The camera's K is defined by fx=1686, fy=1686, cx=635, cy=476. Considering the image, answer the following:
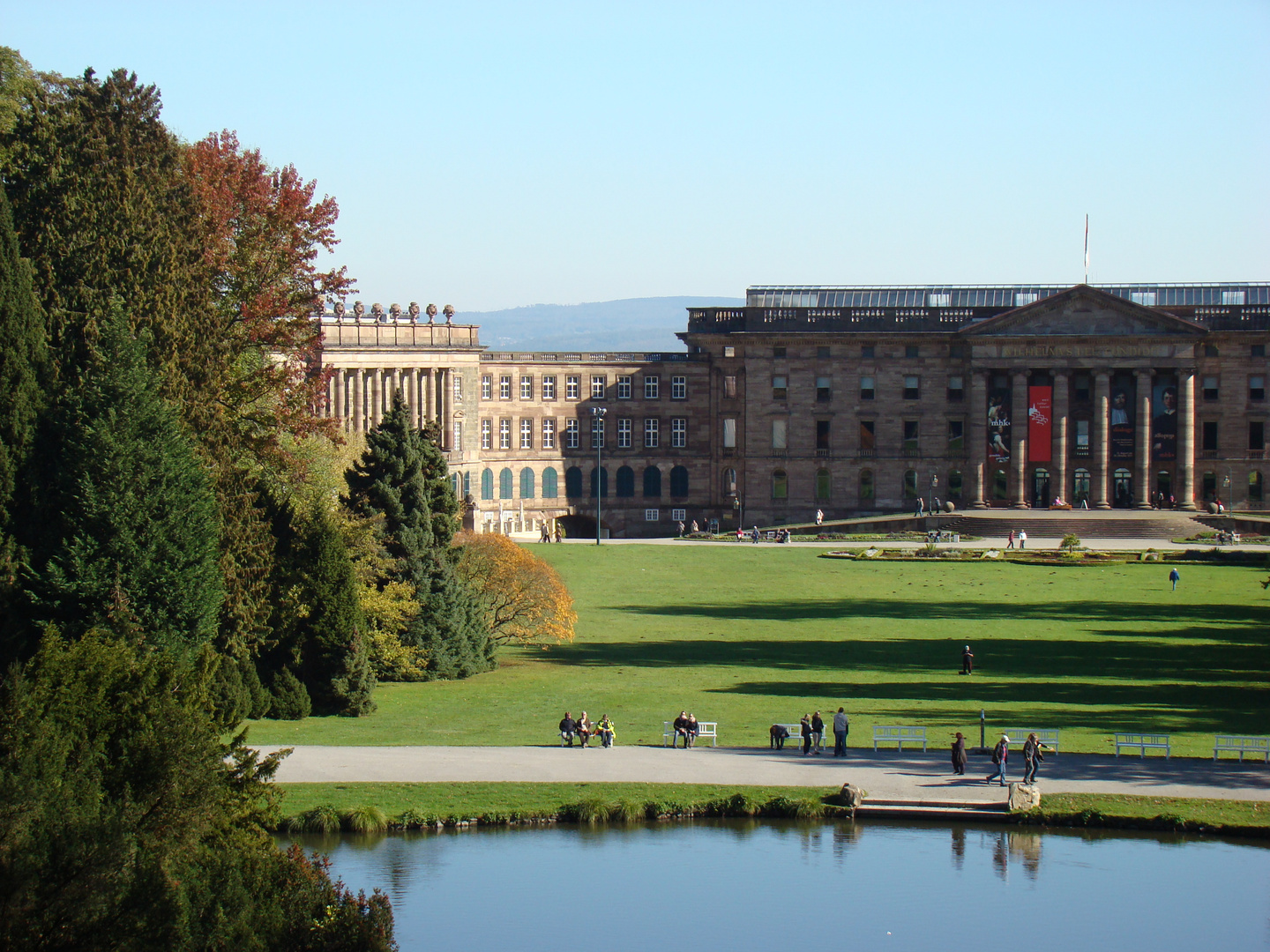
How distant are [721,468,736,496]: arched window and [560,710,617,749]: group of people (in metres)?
74.3

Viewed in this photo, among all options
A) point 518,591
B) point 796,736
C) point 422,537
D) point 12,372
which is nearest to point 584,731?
point 796,736

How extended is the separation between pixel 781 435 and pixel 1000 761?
258 ft

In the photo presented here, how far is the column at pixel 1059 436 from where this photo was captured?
364 feet

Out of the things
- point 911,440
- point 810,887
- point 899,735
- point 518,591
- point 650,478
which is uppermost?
point 911,440

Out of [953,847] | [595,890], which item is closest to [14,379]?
[595,890]

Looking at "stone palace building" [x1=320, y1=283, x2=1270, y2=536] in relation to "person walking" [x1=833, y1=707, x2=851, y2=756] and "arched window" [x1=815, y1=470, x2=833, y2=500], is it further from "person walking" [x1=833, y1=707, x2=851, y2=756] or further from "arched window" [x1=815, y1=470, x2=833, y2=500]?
"person walking" [x1=833, y1=707, x2=851, y2=756]

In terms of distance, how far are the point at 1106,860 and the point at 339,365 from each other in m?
76.7

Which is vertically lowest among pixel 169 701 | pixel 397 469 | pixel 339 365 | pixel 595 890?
pixel 595 890

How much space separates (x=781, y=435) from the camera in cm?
11556

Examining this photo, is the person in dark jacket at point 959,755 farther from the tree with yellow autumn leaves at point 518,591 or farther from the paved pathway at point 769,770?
the tree with yellow autumn leaves at point 518,591

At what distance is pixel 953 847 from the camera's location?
33.9 meters

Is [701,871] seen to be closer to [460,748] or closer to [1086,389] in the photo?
[460,748]

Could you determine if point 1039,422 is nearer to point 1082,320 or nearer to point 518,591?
point 1082,320

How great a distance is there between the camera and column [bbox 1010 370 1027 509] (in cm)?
11131
